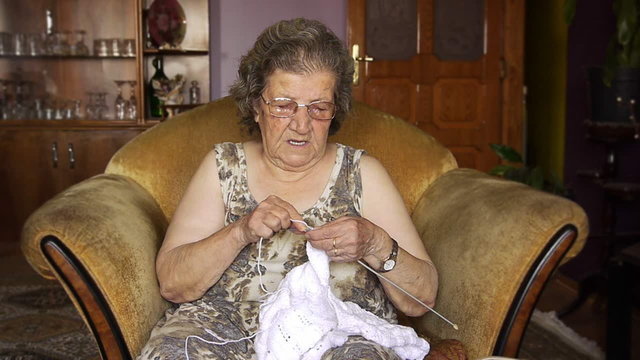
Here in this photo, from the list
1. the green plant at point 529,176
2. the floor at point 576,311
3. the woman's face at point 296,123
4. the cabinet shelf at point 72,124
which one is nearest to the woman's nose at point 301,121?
the woman's face at point 296,123

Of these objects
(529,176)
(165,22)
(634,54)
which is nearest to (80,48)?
(165,22)

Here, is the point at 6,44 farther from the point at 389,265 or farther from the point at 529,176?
the point at 389,265

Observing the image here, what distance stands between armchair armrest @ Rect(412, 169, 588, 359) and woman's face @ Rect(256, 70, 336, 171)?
38 cm

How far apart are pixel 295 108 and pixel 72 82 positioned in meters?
3.79

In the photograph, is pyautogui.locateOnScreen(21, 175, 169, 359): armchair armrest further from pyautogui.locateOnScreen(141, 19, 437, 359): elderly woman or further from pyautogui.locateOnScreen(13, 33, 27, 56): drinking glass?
pyautogui.locateOnScreen(13, 33, 27, 56): drinking glass

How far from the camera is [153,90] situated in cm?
473

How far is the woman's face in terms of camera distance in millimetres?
1617

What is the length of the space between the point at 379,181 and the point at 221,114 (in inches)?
23.9

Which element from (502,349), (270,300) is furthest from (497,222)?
(270,300)

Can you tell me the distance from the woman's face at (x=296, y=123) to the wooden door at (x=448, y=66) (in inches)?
129

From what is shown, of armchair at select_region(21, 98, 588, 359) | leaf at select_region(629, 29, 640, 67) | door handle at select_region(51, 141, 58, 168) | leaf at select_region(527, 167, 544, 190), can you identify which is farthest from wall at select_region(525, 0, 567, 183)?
armchair at select_region(21, 98, 588, 359)

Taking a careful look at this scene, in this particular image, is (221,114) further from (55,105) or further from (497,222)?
(55,105)

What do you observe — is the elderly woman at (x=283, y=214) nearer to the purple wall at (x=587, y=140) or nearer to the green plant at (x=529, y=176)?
the green plant at (x=529, y=176)

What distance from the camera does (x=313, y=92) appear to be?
1.62 metres
